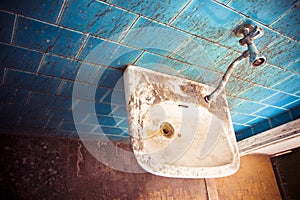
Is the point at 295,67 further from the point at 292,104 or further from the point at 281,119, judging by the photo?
the point at 281,119

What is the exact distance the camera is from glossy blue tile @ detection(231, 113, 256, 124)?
2.72 metres

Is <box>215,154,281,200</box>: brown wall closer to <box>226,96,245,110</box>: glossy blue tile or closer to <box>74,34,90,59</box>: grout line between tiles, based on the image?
<box>226,96,245,110</box>: glossy blue tile

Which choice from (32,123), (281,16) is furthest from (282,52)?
(32,123)

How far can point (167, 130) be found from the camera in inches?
58.4

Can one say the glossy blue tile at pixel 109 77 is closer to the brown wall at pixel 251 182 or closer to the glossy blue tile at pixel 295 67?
the glossy blue tile at pixel 295 67

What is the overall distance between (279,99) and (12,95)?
8.51ft

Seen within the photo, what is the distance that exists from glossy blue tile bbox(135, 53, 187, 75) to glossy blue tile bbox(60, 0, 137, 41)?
0.29 metres

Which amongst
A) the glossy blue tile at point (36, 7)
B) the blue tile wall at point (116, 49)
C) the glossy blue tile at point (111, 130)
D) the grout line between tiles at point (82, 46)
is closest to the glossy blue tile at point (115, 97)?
the blue tile wall at point (116, 49)

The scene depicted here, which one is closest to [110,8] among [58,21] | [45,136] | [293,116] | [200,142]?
[58,21]

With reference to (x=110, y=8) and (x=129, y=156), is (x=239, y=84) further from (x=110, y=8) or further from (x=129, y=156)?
(x=129, y=156)

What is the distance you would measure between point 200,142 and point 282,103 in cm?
144

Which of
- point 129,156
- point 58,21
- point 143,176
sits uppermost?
point 58,21

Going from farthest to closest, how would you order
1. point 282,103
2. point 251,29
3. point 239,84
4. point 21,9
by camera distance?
point 282,103 → point 239,84 → point 251,29 → point 21,9

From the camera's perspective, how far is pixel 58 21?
1.25 meters
